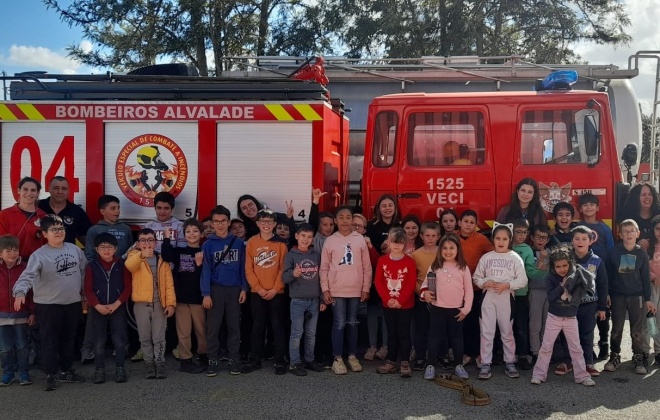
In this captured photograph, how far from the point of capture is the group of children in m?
5.15

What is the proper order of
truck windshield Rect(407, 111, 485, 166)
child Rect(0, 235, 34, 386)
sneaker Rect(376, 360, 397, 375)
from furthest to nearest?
1. truck windshield Rect(407, 111, 485, 166)
2. sneaker Rect(376, 360, 397, 375)
3. child Rect(0, 235, 34, 386)

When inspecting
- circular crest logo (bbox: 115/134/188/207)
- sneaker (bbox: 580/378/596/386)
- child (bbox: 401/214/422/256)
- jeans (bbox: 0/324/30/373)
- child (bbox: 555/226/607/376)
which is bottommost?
sneaker (bbox: 580/378/596/386)

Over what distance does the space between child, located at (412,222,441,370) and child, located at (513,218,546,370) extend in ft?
2.42

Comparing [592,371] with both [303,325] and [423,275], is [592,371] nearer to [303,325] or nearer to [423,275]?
[423,275]

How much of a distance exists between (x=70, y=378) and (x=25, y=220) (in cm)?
153

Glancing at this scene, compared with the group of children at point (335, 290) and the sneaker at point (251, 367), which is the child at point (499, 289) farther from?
the sneaker at point (251, 367)

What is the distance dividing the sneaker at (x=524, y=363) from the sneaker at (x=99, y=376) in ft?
12.6

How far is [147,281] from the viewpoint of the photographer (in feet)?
17.7

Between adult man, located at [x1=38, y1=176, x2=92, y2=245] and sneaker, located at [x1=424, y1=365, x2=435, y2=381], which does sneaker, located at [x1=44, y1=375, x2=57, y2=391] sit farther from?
sneaker, located at [x1=424, y1=365, x2=435, y2=381]

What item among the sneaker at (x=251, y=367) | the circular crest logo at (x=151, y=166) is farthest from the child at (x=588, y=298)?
the circular crest logo at (x=151, y=166)

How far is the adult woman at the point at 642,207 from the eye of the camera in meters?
5.91

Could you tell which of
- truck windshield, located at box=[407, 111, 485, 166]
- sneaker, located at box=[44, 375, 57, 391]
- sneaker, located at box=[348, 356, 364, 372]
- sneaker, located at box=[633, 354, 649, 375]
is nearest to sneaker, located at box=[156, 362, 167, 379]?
sneaker, located at box=[44, 375, 57, 391]

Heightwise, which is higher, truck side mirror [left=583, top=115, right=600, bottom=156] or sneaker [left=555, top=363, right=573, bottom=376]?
truck side mirror [left=583, top=115, right=600, bottom=156]

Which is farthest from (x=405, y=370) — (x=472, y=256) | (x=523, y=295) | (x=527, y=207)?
(x=527, y=207)
